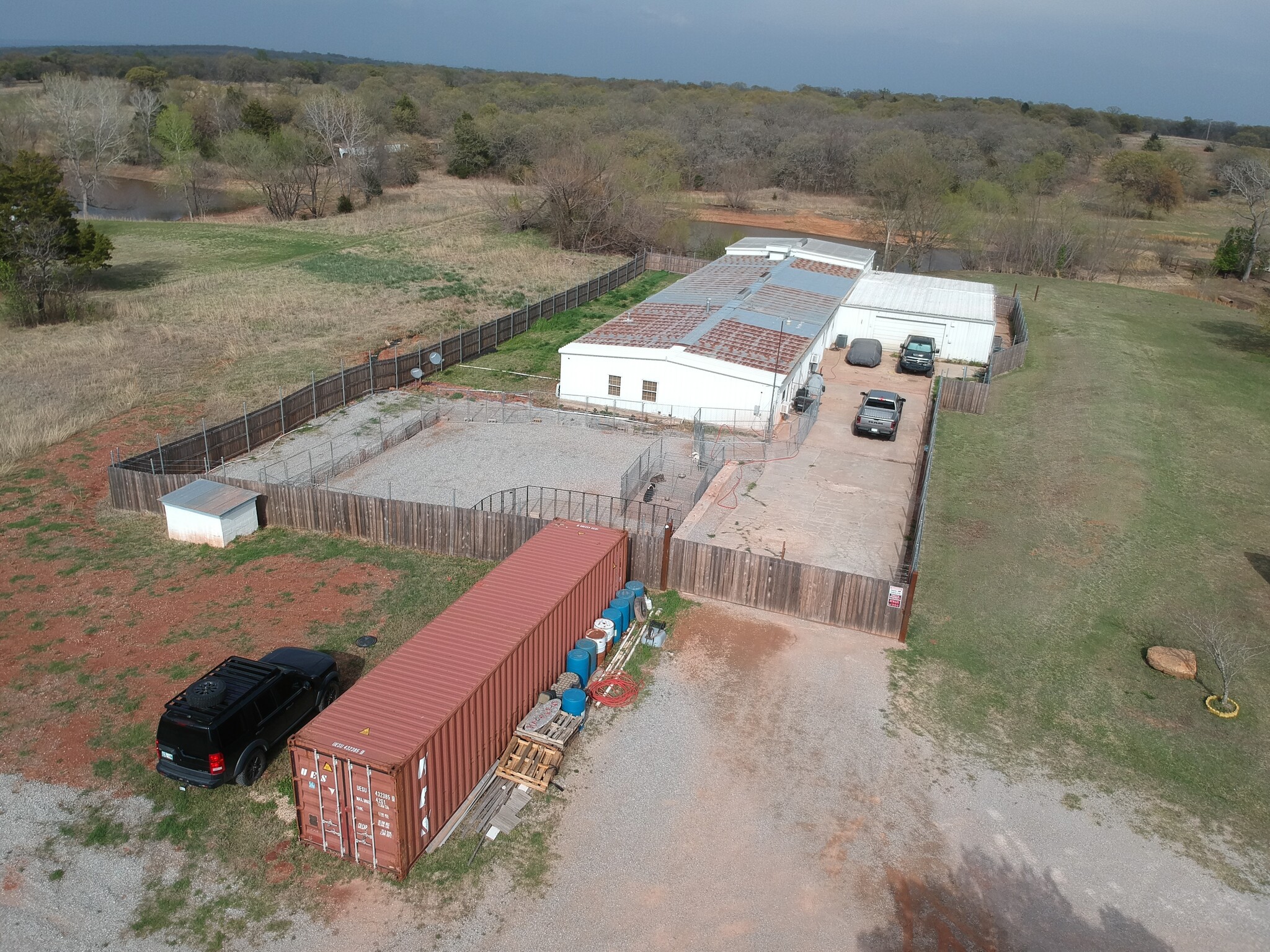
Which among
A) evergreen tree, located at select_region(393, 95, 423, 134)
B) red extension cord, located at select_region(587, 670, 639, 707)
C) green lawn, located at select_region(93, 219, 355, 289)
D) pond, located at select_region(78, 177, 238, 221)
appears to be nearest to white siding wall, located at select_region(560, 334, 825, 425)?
red extension cord, located at select_region(587, 670, 639, 707)

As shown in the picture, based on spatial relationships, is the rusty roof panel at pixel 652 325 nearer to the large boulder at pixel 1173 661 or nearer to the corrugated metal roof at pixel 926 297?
the corrugated metal roof at pixel 926 297

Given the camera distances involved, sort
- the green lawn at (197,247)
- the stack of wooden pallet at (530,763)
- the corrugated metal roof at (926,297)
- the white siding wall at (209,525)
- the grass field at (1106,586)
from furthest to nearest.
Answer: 1. the green lawn at (197,247)
2. the corrugated metal roof at (926,297)
3. the white siding wall at (209,525)
4. the grass field at (1106,586)
5. the stack of wooden pallet at (530,763)

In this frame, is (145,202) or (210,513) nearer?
(210,513)

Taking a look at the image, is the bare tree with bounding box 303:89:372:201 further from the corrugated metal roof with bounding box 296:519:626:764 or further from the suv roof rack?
the suv roof rack

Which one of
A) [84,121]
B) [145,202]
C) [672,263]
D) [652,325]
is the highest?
[84,121]

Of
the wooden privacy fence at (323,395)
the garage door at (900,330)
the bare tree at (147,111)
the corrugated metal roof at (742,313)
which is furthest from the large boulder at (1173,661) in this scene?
the bare tree at (147,111)

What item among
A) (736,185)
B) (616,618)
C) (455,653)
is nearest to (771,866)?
(455,653)

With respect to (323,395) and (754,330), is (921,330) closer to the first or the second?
(754,330)
